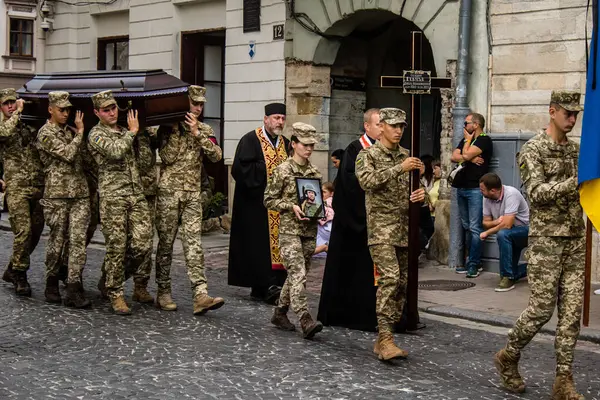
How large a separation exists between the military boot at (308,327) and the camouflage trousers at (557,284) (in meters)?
2.17

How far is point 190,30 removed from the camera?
65.6 feet

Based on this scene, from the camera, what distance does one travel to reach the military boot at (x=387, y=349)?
8.23 metres

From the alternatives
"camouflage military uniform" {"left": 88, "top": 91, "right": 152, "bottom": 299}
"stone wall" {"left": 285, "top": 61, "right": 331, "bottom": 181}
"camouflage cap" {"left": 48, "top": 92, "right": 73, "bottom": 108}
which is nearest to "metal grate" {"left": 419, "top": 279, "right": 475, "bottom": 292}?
"camouflage military uniform" {"left": 88, "top": 91, "right": 152, "bottom": 299}

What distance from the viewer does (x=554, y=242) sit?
723 centimetres

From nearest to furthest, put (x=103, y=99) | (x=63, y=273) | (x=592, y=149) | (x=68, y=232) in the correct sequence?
(x=592, y=149)
(x=103, y=99)
(x=68, y=232)
(x=63, y=273)

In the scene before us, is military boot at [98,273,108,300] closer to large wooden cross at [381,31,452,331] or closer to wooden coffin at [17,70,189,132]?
wooden coffin at [17,70,189,132]

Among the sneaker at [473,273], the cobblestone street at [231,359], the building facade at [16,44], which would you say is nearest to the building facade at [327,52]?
the sneaker at [473,273]

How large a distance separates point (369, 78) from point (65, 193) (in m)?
8.52

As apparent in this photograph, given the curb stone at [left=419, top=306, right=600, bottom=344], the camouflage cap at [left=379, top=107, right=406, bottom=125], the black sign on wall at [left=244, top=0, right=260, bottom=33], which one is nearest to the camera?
the camouflage cap at [left=379, top=107, right=406, bottom=125]

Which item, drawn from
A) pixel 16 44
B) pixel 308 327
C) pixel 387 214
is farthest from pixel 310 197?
pixel 16 44

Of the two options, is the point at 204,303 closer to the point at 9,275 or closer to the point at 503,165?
the point at 9,275

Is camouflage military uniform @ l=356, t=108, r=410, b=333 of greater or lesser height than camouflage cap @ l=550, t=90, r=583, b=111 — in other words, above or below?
below

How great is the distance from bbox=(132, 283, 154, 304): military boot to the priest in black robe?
1.85m

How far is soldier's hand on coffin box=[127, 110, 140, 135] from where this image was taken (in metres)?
10.1
